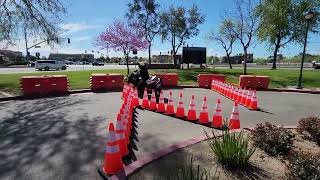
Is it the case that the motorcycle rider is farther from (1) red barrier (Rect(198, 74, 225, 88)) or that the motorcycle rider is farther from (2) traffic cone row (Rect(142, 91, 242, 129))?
(1) red barrier (Rect(198, 74, 225, 88))

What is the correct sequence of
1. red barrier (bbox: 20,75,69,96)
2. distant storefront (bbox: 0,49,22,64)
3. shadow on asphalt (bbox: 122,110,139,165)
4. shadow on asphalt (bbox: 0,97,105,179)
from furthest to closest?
distant storefront (bbox: 0,49,22,64), red barrier (bbox: 20,75,69,96), shadow on asphalt (bbox: 122,110,139,165), shadow on asphalt (bbox: 0,97,105,179)

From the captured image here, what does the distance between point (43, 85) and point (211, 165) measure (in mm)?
14096

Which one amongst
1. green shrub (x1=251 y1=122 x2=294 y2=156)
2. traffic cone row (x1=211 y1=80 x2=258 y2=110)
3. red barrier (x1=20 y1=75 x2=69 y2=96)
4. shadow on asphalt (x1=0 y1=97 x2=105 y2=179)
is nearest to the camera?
shadow on asphalt (x1=0 y1=97 x2=105 y2=179)

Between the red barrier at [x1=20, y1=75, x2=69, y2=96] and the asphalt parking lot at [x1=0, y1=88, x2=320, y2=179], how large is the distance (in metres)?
2.89

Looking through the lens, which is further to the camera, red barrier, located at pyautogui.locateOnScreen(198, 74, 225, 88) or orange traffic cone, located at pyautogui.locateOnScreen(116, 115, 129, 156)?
red barrier, located at pyautogui.locateOnScreen(198, 74, 225, 88)

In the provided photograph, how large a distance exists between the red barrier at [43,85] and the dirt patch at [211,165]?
12.8 m

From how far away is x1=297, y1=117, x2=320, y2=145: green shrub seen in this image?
6414mm

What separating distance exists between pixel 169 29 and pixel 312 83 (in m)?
24.4

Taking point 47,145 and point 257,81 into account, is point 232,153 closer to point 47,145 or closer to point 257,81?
point 47,145

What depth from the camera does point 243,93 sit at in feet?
43.9

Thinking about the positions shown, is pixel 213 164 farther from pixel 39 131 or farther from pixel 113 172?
pixel 39 131

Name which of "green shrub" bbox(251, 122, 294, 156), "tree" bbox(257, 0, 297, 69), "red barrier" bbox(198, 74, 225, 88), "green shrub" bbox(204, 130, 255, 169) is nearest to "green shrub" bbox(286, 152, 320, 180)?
"green shrub" bbox(204, 130, 255, 169)

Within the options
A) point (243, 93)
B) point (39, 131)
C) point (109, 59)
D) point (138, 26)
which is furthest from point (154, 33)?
point (109, 59)

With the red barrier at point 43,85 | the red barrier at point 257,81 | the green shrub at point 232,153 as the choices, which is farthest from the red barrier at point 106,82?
the green shrub at point 232,153
